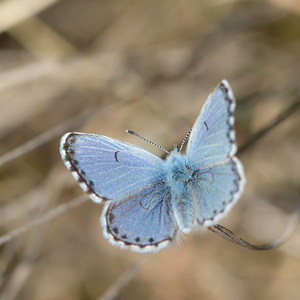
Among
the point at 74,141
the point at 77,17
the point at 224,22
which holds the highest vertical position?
the point at 74,141

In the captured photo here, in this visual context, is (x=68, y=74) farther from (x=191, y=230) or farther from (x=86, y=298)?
(x=191, y=230)

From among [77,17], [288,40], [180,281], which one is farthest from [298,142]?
[77,17]

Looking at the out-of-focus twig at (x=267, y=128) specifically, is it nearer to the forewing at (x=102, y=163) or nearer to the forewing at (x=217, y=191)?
the forewing at (x=217, y=191)

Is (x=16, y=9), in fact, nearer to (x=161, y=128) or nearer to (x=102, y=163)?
(x=161, y=128)

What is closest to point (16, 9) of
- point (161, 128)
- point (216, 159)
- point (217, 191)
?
point (161, 128)

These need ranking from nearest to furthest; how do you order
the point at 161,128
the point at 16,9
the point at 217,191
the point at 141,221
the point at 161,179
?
the point at 217,191 → the point at 141,221 → the point at 161,179 → the point at 16,9 → the point at 161,128

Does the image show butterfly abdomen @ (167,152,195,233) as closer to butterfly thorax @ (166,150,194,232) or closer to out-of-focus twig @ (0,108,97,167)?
butterfly thorax @ (166,150,194,232)
